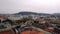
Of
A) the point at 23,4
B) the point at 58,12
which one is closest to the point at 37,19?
the point at 23,4

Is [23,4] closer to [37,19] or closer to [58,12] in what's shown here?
[37,19]

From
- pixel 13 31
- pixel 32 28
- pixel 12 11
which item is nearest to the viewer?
pixel 13 31

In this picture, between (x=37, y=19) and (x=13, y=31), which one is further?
(x=37, y=19)

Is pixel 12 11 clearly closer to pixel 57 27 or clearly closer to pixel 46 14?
pixel 46 14

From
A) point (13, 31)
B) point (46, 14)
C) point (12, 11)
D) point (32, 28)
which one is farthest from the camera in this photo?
point (46, 14)

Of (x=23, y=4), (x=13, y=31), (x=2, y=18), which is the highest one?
(x=23, y=4)

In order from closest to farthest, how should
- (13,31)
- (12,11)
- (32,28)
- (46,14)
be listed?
1. (13,31)
2. (32,28)
3. (12,11)
4. (46,14)

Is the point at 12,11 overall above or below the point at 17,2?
below

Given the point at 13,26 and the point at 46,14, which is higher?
the point at 46,14

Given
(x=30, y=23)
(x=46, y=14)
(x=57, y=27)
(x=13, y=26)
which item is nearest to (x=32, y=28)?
(x=30, y=23)
